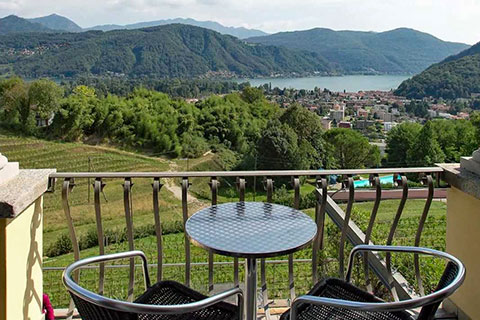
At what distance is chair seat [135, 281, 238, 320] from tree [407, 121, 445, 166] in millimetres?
31983

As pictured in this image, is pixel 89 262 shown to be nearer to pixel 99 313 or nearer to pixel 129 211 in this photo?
pixel 99 313

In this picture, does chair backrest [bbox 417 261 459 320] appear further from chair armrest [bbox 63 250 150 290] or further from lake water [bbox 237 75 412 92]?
lake water [bbox 237 75 412 92]

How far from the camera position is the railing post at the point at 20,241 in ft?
5.07

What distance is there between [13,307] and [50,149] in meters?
44.1

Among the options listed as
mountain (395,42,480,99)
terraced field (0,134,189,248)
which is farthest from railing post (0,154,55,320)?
mountain (395,42,480,99)

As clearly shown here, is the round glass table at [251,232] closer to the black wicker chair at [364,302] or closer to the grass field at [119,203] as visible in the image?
the black wicker chair at [364,302]

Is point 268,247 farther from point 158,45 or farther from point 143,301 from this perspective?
point 158,45

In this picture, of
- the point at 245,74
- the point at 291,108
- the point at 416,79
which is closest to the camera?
the point at 291,108

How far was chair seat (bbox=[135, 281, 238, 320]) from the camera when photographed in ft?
4.64

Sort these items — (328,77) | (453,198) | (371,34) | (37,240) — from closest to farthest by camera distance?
(37,240)
(453,198)
(328,77)
(371,34)

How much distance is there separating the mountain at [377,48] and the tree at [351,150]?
A: 7875 cm

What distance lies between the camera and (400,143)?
36.8 metres

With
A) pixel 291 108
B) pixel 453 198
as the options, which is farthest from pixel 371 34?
pixel 453 198

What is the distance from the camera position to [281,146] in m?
38.9
